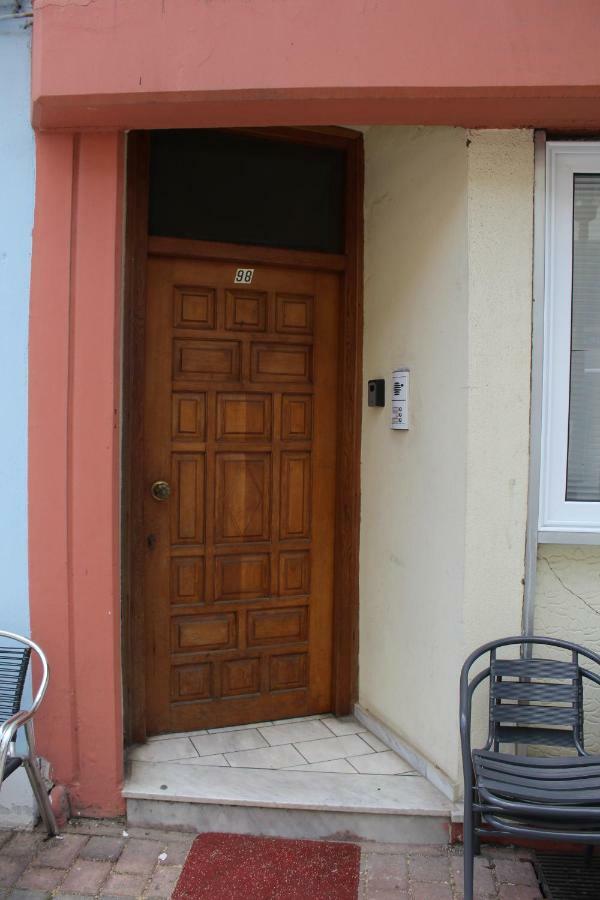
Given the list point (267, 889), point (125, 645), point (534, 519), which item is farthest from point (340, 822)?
point (534, 519)

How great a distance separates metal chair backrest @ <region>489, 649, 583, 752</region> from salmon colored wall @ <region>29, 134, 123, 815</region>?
5.07 ft

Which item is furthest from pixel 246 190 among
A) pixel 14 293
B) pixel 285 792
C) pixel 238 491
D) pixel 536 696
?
pixel 285 792

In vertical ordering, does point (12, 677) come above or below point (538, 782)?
above

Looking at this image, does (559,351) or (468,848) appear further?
(559,351)

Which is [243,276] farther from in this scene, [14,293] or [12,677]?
[12,677]

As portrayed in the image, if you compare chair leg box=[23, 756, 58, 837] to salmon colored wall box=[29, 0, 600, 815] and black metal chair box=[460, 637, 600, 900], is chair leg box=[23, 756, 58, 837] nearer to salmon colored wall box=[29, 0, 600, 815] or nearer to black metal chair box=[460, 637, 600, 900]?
salmon colored wall box=[29, 0, 600, 815]

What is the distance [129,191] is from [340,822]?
9.51 ft

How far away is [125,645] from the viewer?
354 cm

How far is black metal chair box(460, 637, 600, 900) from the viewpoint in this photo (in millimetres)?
2387

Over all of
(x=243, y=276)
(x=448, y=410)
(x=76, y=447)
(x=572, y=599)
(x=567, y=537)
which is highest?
(x=243, y=276)

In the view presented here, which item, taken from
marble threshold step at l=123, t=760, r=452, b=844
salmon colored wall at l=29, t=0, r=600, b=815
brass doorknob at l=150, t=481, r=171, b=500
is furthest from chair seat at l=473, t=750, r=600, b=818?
brass doorknob at l=150, t=481, r=171, b=500

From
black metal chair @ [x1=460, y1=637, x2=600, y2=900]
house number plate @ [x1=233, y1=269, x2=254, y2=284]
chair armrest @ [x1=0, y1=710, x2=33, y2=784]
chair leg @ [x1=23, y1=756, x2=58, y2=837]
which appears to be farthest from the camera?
house number plate @ [x1=233, y1=269, x2=254, y2=284]

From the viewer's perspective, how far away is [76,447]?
3.05 metres

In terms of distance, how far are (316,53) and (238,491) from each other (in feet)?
6.60
